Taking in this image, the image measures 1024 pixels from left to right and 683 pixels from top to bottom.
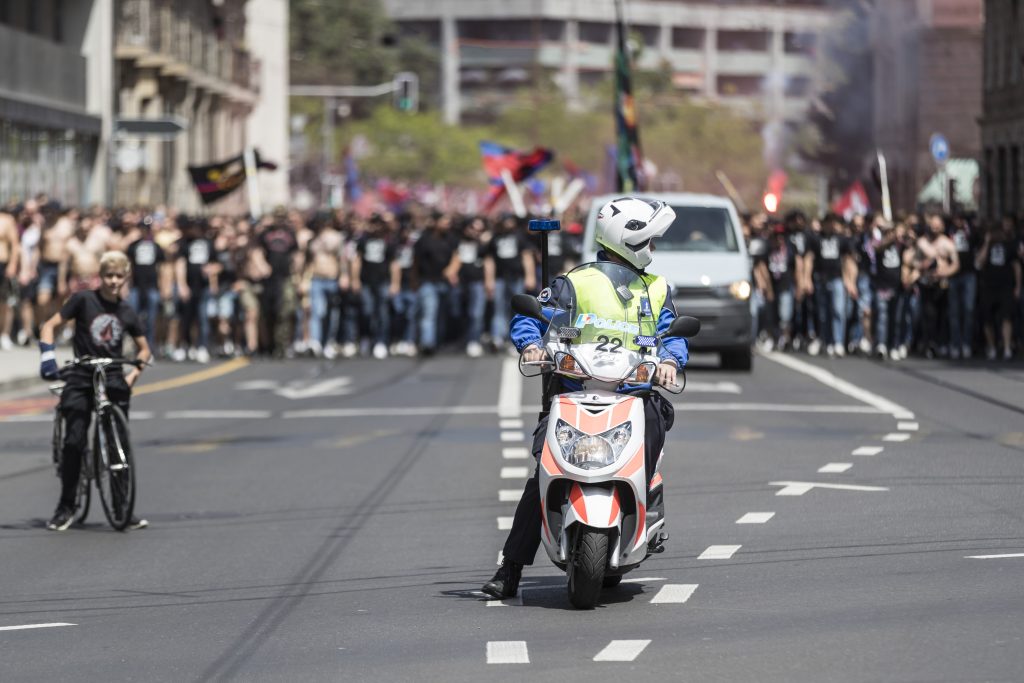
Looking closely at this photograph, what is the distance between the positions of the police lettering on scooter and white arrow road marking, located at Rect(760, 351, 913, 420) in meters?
9.70

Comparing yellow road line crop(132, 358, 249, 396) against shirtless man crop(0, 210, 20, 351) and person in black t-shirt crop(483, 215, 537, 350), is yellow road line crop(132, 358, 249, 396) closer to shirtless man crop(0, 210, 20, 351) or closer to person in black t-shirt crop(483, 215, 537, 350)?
shirtless man crop(0, 210, 20, 351)

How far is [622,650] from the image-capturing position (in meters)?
7.98

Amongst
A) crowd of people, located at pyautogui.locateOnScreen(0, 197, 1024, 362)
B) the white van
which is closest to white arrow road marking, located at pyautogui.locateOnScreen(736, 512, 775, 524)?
the white van

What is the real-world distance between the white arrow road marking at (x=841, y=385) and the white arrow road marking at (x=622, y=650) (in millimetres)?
10847

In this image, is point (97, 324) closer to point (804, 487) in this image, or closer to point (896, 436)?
point (804, 487)

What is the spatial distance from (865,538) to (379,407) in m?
10.2

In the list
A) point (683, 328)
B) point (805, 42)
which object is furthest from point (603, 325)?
point (805, 42)

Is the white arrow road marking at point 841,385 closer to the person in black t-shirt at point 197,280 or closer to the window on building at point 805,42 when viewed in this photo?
the person in black t-shirt at point 197,280

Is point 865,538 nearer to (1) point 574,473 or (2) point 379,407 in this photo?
(1) point 574,473

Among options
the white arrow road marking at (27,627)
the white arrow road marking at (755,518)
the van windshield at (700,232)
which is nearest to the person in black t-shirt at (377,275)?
the van windshield at (700,232)

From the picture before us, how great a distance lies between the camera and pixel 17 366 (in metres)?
25.6

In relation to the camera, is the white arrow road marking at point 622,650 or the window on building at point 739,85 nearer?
the white arrow road marking at point 622,650

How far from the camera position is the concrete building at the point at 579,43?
159625 millimetres

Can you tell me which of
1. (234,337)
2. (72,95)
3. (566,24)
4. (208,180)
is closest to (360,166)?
(566,24)
